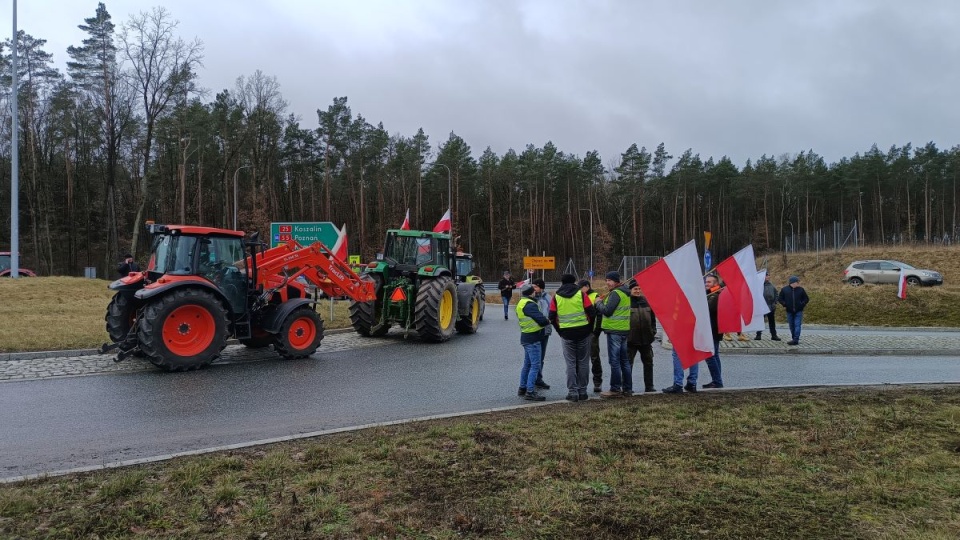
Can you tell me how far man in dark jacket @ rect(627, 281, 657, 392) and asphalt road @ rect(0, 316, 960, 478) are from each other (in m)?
1.12

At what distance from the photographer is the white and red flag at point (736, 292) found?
9.39m

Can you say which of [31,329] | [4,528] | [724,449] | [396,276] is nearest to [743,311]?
[724,449]

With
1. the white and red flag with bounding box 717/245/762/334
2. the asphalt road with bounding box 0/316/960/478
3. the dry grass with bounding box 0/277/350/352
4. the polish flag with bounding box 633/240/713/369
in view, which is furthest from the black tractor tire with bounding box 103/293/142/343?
the white and red flag with bounding box 717/245/762/334

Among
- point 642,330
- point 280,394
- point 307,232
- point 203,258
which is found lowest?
point 280,394

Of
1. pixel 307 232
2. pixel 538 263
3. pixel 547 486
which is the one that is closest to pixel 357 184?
pixel 538 263

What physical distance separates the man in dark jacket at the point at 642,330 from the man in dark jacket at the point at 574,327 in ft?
3.04

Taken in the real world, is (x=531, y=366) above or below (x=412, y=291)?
below

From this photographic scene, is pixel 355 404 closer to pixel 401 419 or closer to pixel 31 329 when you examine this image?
pixel 401 419

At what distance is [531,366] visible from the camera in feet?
27.9

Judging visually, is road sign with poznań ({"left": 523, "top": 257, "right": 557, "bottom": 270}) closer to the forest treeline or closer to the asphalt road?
the forest treeline

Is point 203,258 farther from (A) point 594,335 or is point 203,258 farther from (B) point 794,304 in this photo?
(B) point 794,304

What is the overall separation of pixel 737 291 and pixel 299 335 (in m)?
8.16

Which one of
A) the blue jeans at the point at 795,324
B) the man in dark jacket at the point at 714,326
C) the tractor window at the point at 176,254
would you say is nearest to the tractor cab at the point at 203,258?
the tractor window at the point at 176,254

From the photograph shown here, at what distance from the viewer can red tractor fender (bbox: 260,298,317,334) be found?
11.4 m
